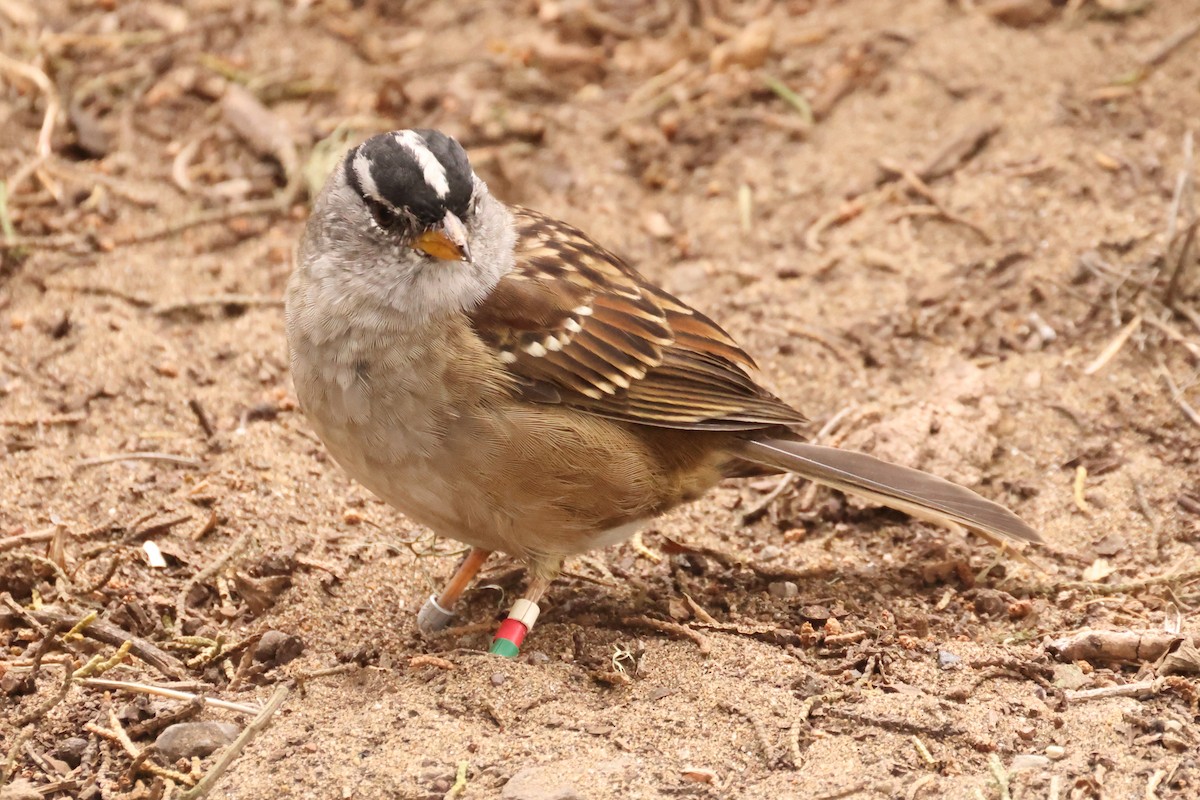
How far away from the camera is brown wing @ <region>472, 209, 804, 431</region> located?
4.17 m

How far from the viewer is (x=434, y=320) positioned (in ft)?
13.2

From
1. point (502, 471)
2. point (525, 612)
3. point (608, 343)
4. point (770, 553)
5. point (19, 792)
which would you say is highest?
point (608, 343)

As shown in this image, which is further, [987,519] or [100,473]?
[100,473]

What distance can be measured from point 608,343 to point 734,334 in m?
1.46

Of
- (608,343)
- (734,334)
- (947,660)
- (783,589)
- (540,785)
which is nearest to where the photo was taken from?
(540,785)

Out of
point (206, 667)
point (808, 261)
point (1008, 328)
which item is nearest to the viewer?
point (206, 667)

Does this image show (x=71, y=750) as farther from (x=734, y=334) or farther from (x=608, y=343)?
(x=734, y=334)

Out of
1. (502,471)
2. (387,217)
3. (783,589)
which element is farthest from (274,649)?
(783,589)

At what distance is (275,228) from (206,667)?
272cm

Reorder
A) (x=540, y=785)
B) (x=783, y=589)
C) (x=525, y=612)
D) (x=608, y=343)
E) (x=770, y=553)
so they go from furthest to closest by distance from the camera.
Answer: (x=770, y=553) → (x=783, y=589) → (x=608, y=343) → (x=525, y=612) → (x=540, y=785)

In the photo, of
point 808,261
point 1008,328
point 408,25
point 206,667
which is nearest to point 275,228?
point 408,25

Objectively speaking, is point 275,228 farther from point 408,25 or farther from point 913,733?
point 913,733

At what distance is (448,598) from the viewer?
4422mm

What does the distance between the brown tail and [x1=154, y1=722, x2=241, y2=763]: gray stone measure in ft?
5.94
